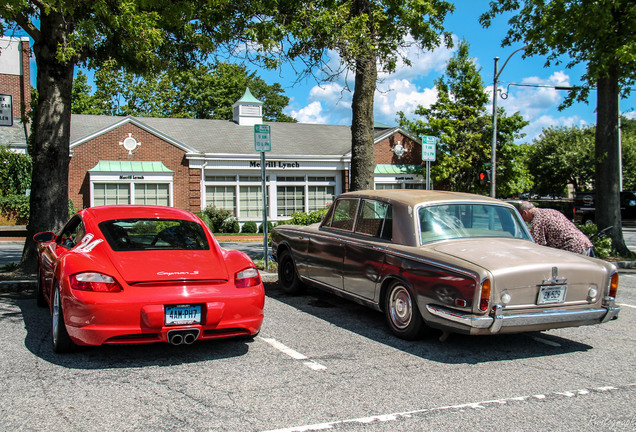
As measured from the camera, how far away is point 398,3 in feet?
40.4

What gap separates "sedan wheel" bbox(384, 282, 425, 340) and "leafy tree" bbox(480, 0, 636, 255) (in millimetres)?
9801

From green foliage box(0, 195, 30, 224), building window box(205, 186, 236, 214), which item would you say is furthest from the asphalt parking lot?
building window box(205, 186, 236, 214)

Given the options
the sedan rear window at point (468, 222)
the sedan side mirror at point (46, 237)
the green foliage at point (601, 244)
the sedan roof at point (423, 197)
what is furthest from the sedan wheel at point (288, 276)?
the green foliage at point (601, 244)

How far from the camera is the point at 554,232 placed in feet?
25.4

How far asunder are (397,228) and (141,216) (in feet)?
9.26

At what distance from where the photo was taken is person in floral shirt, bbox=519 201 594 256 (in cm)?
755

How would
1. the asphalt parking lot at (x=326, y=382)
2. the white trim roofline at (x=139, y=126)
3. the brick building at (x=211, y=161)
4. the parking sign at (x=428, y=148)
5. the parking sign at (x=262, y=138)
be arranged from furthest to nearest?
1. the brick building at (x=211, y=161)
2. the white trim roofline at (x=139, y=126)
3. the parking sign at (x=428, y=148)
4. the parking sign at (x=262, y=138)
5. the asphalt parking lot at (x=326, y=382)

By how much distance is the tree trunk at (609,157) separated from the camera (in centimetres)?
1442

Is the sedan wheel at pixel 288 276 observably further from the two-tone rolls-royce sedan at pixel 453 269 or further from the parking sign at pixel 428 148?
the parking sign at pixel 428 148

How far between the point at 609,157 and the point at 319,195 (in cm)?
1673

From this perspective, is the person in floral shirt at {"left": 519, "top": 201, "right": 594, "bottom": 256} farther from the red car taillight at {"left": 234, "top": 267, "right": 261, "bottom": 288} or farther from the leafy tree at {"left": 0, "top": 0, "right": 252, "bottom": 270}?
the leafy tree at {"left": 0, "top": 0, "right": 252, "bottom": 270}

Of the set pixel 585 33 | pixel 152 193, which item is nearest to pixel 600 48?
pixel 585 33

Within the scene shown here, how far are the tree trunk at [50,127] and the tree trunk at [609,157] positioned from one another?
1285 cm

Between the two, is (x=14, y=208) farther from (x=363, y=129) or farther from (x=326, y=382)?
(x=326, y=382)
